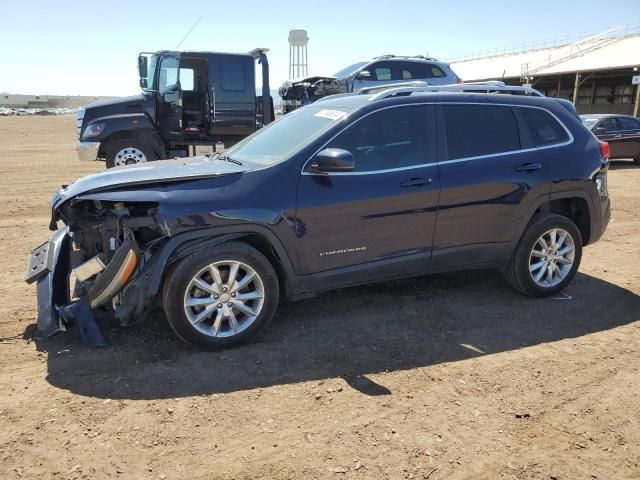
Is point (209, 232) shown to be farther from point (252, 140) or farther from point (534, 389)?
point (534, 389)

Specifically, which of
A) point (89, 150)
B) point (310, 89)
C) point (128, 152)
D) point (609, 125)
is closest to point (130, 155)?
point (128, 152)

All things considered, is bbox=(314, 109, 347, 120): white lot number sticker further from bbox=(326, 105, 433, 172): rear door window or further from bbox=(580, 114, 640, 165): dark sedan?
bbox=(580, 114, 640, 165): dark sedan

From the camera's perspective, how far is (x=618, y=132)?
14664 mm

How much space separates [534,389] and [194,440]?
6.99 feet

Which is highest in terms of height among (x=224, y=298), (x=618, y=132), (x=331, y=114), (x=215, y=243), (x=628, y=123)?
(x=628, y=123)

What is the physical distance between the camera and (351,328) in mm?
4238

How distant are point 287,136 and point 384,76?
11153 millimetres

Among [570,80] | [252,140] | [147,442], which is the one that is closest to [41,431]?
[147,442]

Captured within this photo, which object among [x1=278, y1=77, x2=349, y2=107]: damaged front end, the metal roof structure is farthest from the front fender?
the metal roof structure

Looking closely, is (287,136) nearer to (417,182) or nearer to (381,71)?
(417,182)

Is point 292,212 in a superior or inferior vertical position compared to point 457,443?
superior

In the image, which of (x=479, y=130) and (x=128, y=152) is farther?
(x=128, y=152)

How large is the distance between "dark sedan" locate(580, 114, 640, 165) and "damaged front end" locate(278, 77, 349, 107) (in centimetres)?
670

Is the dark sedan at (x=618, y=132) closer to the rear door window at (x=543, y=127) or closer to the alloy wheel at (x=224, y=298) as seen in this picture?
the rear door window at (x=543, y=127)
